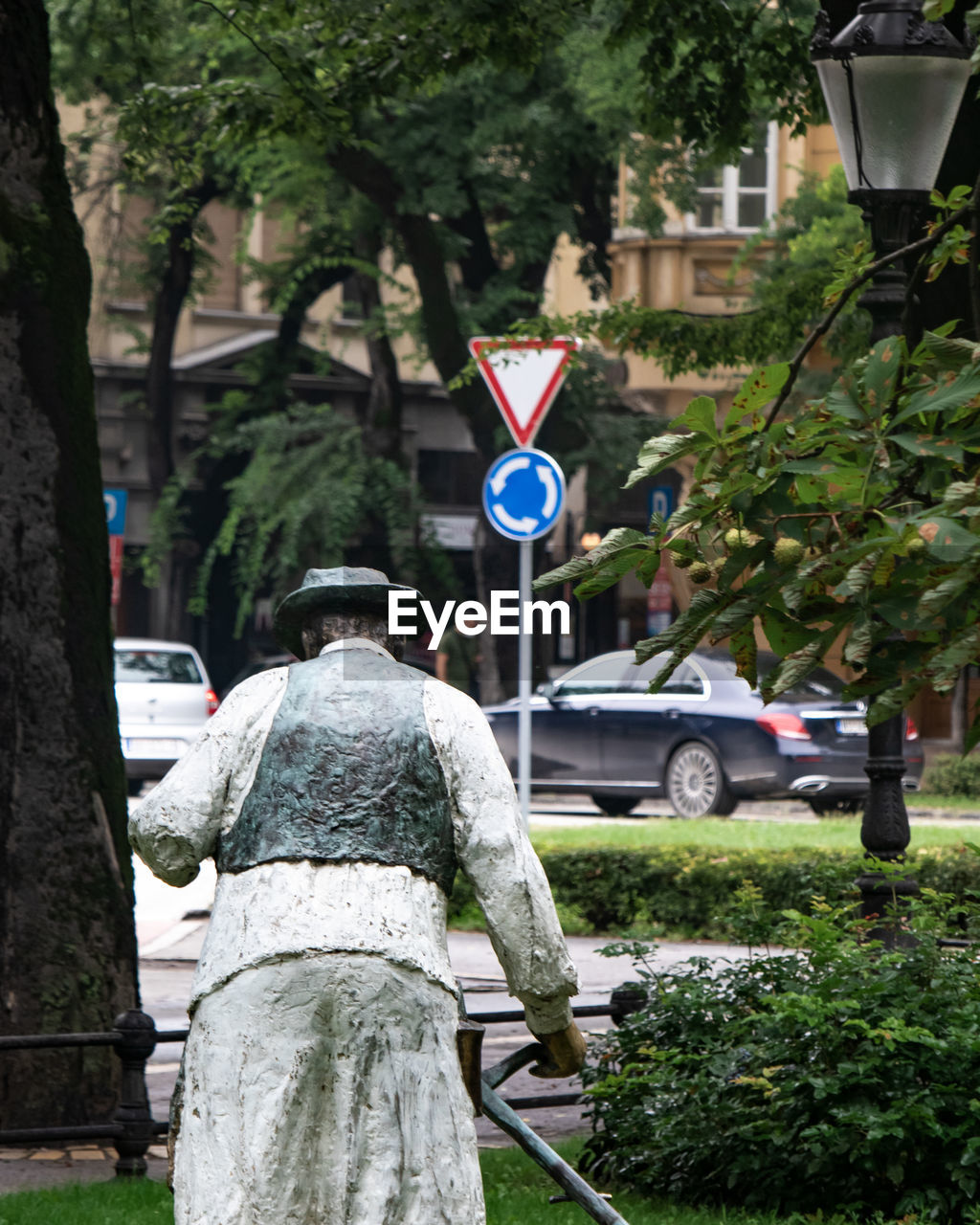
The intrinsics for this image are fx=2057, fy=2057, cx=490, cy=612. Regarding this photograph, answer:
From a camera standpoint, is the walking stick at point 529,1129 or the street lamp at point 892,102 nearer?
the walking stick at point 529,1129

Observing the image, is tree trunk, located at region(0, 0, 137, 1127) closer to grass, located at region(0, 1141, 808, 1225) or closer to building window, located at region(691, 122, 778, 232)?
grass, located at region(0, 1141, 808, 1225)

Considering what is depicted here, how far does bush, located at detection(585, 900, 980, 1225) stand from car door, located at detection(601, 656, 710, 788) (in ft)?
40.2

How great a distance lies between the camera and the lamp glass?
6934 mm

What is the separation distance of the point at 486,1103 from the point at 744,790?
15.2 metres

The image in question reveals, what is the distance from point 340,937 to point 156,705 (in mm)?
18791

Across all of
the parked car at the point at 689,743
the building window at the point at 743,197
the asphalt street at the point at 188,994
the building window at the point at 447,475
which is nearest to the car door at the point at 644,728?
the parked car at the point at 689,743

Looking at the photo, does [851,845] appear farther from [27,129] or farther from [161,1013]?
[27,129]

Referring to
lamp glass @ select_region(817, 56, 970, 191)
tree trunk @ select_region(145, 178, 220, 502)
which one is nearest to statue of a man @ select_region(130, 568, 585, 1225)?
lamp glass @ select_region(817, 56, 970, 191)

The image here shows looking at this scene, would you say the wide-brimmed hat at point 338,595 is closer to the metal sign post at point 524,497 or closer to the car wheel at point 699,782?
the metal sign post at point 524,497

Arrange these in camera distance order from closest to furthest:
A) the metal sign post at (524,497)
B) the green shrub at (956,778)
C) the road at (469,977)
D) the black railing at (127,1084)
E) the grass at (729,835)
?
the black railing at (127,1084) → the road at (469,977) → the metal sign post at (524,497) → the grass at (729,835) → the green shrub at (956,778)

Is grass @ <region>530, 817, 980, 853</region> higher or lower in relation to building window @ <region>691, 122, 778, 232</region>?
lower

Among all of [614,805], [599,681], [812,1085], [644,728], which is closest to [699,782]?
[644,728]

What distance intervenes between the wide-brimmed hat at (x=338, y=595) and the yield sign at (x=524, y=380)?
21.8ft

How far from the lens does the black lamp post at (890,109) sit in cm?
693
